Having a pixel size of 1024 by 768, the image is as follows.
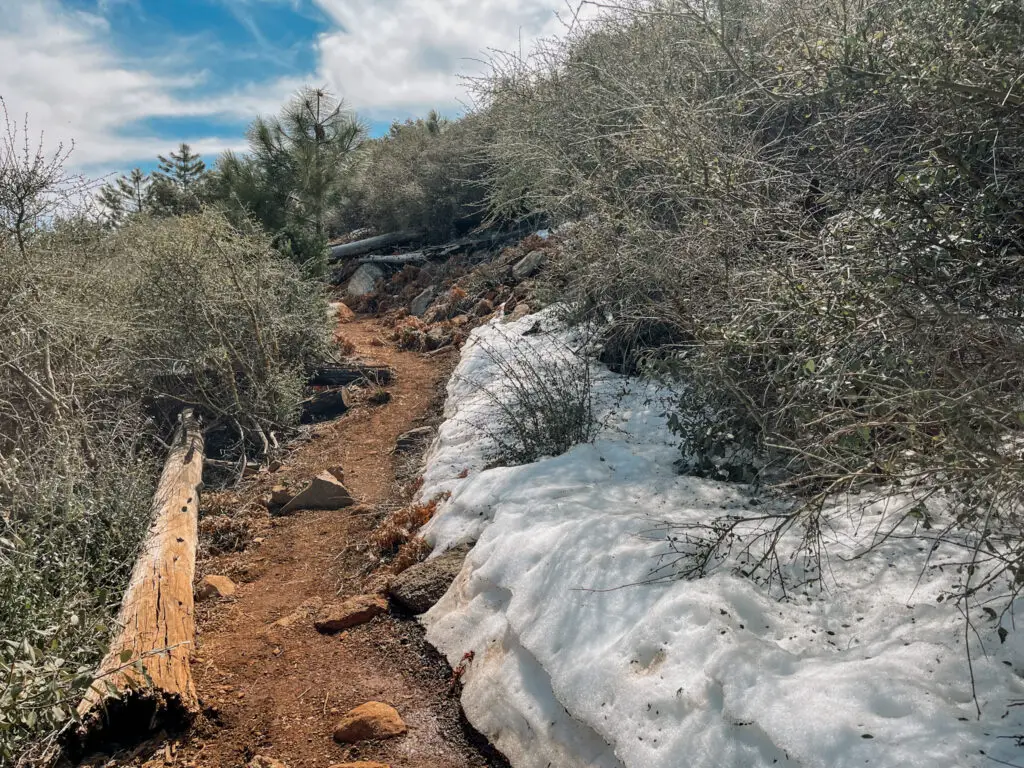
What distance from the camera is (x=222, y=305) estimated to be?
9.53 meters

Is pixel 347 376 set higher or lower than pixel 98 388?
lower

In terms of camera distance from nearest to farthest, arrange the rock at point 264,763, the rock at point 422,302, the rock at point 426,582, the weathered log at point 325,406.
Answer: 1. the rock at point 264,763
2. the rock at point 426,582
3. the weathered log at point 325,406
4. the rock at point 422,302

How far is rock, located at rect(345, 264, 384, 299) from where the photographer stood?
19.1 metres

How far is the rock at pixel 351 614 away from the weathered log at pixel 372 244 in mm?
16646

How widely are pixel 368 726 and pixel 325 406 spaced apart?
24.3 ft

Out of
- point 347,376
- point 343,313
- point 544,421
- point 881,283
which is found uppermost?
point 343,313

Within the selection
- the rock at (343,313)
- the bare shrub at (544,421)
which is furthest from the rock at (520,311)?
the rock at (343,313)

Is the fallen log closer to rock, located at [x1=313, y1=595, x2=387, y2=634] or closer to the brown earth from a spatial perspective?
the brown earth

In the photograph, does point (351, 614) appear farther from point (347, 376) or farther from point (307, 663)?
point (347, 376)

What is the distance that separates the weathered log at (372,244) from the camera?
20.7 meters

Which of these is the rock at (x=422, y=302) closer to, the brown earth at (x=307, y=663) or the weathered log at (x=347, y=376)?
the weathered log at (x=347, y=376)

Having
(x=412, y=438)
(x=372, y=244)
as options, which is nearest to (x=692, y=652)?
(x=412, y=438)

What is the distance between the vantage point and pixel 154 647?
13.8ft

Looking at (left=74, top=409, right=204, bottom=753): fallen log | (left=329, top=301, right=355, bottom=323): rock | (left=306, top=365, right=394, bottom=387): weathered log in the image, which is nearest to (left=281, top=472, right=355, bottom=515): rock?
(left=74, top=409, right=204, bottom=753): fallen log
